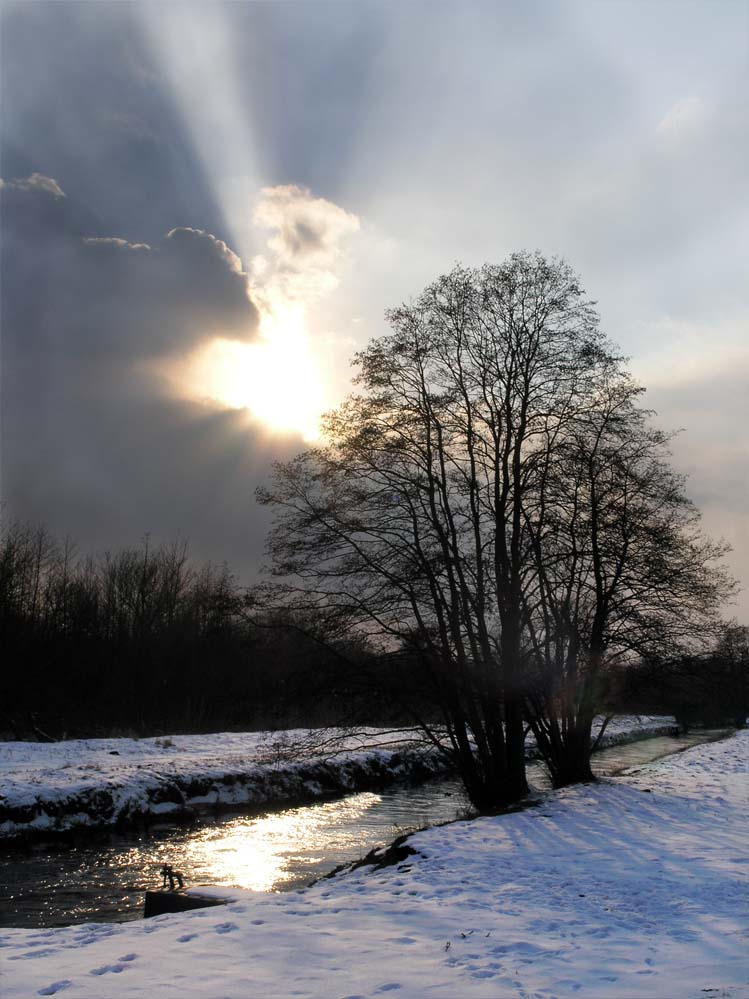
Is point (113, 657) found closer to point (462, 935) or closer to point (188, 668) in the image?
point (188, 668)

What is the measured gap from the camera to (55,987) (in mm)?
5930

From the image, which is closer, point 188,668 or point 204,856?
point 204,856

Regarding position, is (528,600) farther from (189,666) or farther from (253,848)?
(189,666)

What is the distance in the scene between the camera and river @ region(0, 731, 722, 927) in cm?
1189

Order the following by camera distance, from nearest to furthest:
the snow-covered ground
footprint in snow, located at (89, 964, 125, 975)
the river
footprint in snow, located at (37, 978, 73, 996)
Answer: footprint in snow, located at (37, 978, 73, 996)
footprint in snow, located at (89, 964, 125, 975)
the river
the snow-covered ground

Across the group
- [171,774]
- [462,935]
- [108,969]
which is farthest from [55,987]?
[171,774]

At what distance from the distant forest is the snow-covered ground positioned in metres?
1.13

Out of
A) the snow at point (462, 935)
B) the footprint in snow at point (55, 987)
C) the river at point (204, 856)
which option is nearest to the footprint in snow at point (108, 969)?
the snow at point (462, 935)

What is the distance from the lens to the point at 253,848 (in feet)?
52.7

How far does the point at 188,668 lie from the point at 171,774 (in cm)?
3130

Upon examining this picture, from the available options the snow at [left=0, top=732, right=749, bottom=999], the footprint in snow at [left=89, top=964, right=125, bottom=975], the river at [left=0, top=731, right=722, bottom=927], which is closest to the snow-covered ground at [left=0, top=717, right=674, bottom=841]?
the river at [left=0, top=731, right=722, bottom=927]

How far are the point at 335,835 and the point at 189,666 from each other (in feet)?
121

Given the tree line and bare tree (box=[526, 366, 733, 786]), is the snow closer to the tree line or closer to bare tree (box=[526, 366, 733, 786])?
bare tree (box=[526, 366, 733, 786])

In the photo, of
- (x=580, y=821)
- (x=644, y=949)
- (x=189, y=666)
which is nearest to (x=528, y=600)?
(x=580, y=821)
